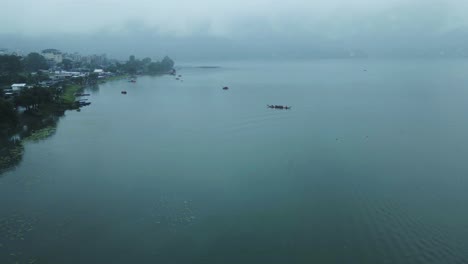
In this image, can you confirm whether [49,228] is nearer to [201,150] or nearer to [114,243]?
[114,243]

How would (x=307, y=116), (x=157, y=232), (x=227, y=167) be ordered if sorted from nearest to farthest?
(x=157, y=232) < (x=227, y=167) < (x=307, y=116)

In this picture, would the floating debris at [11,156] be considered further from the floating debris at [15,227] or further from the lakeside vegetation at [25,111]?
the floating debris at [15,227]

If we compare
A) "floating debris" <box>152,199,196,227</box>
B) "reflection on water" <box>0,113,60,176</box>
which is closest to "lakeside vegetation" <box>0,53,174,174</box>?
"reflection on water" <box>0,113,60,176</box>

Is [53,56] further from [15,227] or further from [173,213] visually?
[173,213]

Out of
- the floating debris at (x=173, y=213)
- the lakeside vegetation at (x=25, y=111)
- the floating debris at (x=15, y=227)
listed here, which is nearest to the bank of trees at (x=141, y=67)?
the lakeside vegetation at (x=25, y=111)

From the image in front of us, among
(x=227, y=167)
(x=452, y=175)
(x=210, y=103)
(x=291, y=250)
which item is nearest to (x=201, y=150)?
(x=227, y=167)

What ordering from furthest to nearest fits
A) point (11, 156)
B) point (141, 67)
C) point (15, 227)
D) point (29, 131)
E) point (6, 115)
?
point (141, 67) < point (29, 131) < point (6, 115) < point (11, 156) < point (15, 227)

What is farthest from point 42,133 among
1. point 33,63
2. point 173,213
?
point 33,63

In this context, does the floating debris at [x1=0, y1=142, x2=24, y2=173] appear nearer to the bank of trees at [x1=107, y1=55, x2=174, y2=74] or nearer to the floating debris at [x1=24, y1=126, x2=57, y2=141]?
the floating debris at [x1=24, y1=126, x2=57, y2=141]
